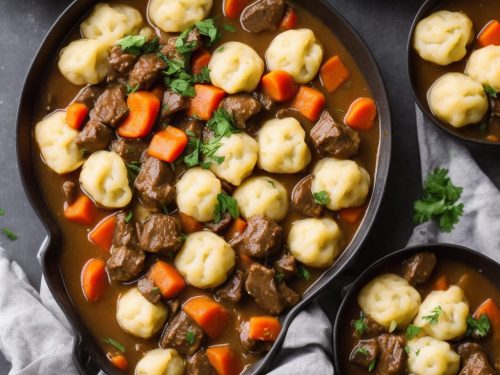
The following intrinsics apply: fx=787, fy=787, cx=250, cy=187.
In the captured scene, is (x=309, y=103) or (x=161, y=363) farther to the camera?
(x=309, y=103)

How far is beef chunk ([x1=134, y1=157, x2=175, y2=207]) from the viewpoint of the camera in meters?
5.04

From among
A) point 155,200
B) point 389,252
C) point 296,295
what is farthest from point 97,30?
point 389,252

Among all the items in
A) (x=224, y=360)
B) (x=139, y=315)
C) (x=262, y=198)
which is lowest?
(x=224, y=360)

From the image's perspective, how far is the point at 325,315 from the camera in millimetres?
5391

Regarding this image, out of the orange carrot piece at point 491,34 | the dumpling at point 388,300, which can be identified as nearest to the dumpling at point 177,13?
the orange carrot piece at point 491,34

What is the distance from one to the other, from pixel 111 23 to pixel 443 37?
7.26 feet

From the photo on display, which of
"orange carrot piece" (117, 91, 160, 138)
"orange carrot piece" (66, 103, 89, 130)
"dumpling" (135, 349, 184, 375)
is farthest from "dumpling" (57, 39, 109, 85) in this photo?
"dumpling" (135, 349, 184, 375)

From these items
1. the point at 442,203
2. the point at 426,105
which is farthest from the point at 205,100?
the point at 442,203

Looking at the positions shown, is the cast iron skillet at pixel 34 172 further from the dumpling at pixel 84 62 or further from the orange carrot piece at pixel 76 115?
the orange carrot piece at pixel 76 115

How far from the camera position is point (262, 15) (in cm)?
519

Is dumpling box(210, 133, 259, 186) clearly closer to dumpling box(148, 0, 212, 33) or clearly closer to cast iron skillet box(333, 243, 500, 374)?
dumpling box(148, 0, 212, 33)

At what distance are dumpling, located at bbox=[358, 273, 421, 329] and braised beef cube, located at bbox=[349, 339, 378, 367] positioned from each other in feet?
0.51

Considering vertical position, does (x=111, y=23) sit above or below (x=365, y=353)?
above

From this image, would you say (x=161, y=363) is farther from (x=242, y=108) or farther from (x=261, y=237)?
(x=242, y=108)
